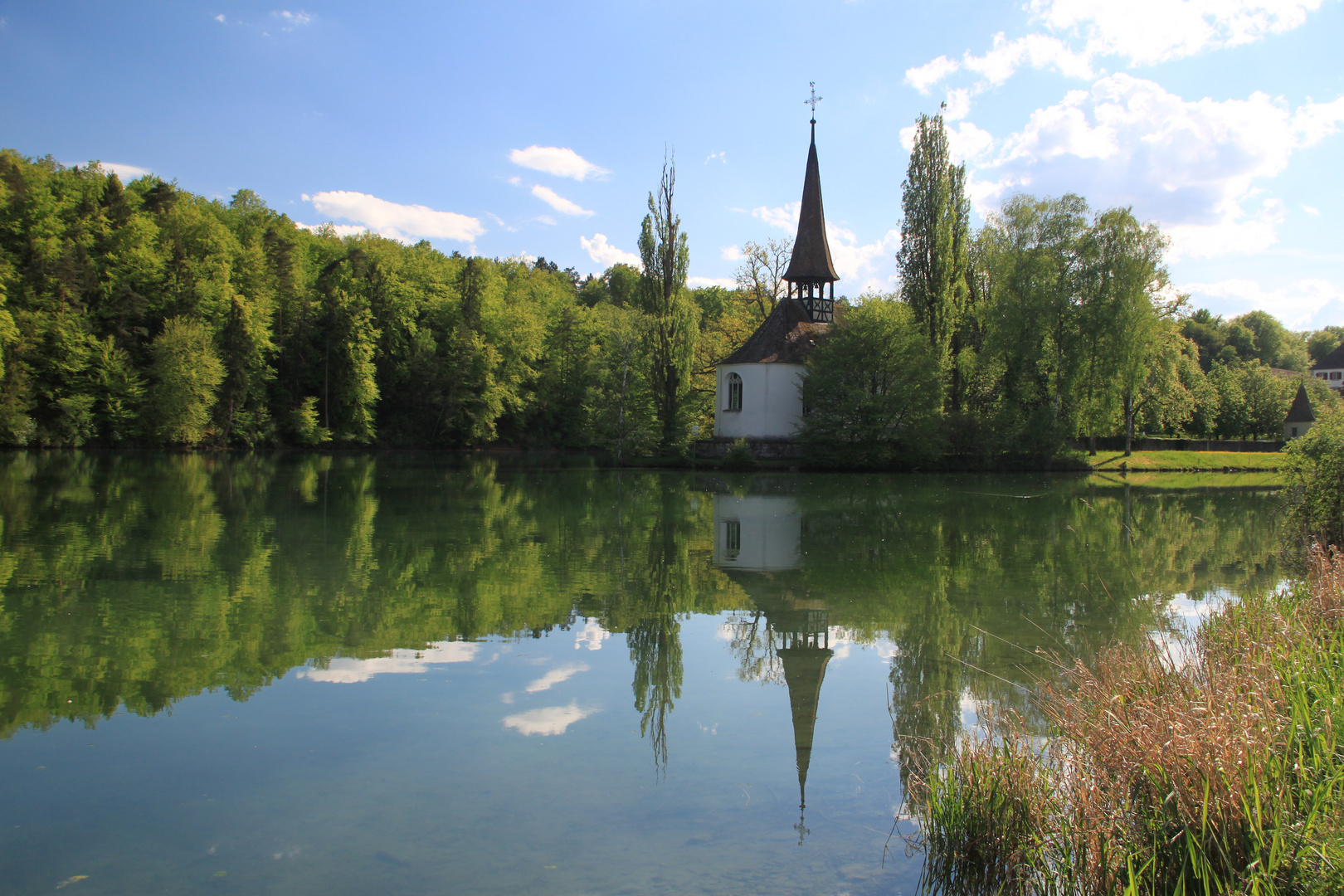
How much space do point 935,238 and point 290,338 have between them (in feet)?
112

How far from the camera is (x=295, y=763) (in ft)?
15.7

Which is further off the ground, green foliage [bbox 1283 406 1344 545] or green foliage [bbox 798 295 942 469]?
green foliage [bbox 798 295 942 469]

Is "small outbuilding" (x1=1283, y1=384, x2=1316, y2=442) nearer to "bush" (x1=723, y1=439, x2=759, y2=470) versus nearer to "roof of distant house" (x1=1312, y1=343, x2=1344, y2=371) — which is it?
"roof of distant house" (x1=1312, y1=343, x2=1344, y2=371)

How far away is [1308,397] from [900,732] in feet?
201

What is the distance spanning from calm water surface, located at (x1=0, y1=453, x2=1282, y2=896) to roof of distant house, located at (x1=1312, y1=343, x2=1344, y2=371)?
3266 inches

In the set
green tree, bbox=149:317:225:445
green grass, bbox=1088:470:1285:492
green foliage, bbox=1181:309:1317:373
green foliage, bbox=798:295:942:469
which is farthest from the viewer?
green foliage, bbox=1181:309:1317:373

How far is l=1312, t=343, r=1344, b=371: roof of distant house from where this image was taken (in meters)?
79.1

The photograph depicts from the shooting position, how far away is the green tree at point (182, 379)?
39625mm

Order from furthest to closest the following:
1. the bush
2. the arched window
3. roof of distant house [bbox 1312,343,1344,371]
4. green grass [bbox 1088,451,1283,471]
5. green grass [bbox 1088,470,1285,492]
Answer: roof of distant house [bbox 1312,343,1344,371]
the arched window
green grass [bbox 1088,451,1283,471]
the bush
green grass [bbox 1088,470,1285,492]

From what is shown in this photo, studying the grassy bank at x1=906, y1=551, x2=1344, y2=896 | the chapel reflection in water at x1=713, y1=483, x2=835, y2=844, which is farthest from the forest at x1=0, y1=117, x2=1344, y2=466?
the grassy bank at x1=906, y1=551, x2=1344, y2=896

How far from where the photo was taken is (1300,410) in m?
52.7

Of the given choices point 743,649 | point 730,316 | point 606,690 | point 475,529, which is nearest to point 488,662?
→ point 606,690

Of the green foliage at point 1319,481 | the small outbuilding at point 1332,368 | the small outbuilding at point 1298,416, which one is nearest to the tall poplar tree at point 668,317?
the green foliage at point 1319,481

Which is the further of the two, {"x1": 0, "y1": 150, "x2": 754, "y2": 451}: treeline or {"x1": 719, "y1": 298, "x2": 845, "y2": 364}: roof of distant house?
{"x1": 719, "y1": 298, "x2": 845, "y2": 364}: roof of distant house
